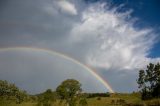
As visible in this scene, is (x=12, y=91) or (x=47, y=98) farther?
(x=12, y=91)

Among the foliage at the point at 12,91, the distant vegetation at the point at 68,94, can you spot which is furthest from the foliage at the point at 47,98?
the foliage at the point at 12,91

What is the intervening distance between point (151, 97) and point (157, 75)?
40.9ft

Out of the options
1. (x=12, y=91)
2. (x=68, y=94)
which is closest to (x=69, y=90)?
(x=68, y=94)

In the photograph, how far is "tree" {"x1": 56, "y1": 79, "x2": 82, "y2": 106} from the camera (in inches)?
3873

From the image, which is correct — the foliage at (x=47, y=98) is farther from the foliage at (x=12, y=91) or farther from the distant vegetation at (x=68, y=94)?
the foliage at (x=12, y=91)

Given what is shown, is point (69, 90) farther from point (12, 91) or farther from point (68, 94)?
point (12, 91)

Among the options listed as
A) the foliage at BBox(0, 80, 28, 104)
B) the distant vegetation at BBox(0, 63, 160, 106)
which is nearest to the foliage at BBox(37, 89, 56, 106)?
the distant vegetation at BBox(0, 63, 160, 106)

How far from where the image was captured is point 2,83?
136m

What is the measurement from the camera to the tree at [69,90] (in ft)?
323

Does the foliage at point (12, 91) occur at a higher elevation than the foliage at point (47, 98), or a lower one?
higher

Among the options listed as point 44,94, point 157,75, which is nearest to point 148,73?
point 157,75

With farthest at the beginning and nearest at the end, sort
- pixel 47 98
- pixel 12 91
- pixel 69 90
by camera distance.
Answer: pixel 12 91 → pixel 69 90 → pixel 47 98

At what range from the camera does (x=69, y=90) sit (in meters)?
99.6

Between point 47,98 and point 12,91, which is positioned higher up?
point 12,91
